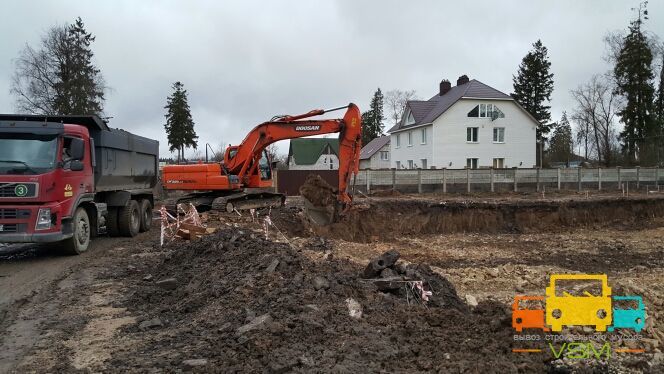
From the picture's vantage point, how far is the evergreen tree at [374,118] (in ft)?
260

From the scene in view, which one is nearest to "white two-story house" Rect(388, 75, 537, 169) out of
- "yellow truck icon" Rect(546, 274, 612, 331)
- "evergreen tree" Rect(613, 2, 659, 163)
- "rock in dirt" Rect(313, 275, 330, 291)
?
"evergreen tree" Rect(613, 2, 659, 163)

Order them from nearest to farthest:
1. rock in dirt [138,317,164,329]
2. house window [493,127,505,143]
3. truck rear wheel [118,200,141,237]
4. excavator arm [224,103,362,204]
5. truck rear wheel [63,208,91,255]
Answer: rock in dirt [138,317,164,329] → truck rear wheel [63,208,91,255] → truck rear wheel [118,200,141,237] → excavator arm [224,103,362,204] → house window [493,127,505,143]

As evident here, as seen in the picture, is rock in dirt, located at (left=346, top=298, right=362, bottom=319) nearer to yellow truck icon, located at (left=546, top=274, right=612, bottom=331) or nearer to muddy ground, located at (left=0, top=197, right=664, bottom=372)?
muddy ground, located at (left=0, top=197, right=664, bottom=372)

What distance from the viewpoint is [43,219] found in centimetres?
895

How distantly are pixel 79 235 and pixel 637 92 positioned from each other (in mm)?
46304

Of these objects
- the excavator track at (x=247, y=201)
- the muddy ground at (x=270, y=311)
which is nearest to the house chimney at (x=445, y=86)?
the excavator track at (x=247, y=201)

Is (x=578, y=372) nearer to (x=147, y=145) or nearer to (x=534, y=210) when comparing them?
(x=147, y=145)

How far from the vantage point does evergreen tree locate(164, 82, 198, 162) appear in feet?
177

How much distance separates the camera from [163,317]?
5836 millimetres

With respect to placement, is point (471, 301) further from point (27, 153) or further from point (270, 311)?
point (27, 153)

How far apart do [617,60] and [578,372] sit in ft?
161

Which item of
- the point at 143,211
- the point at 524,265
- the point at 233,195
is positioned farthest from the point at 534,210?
the point at 143,211

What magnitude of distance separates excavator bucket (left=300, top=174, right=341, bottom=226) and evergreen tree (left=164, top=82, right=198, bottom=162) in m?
42.6

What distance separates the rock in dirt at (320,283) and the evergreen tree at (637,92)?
144 feet
